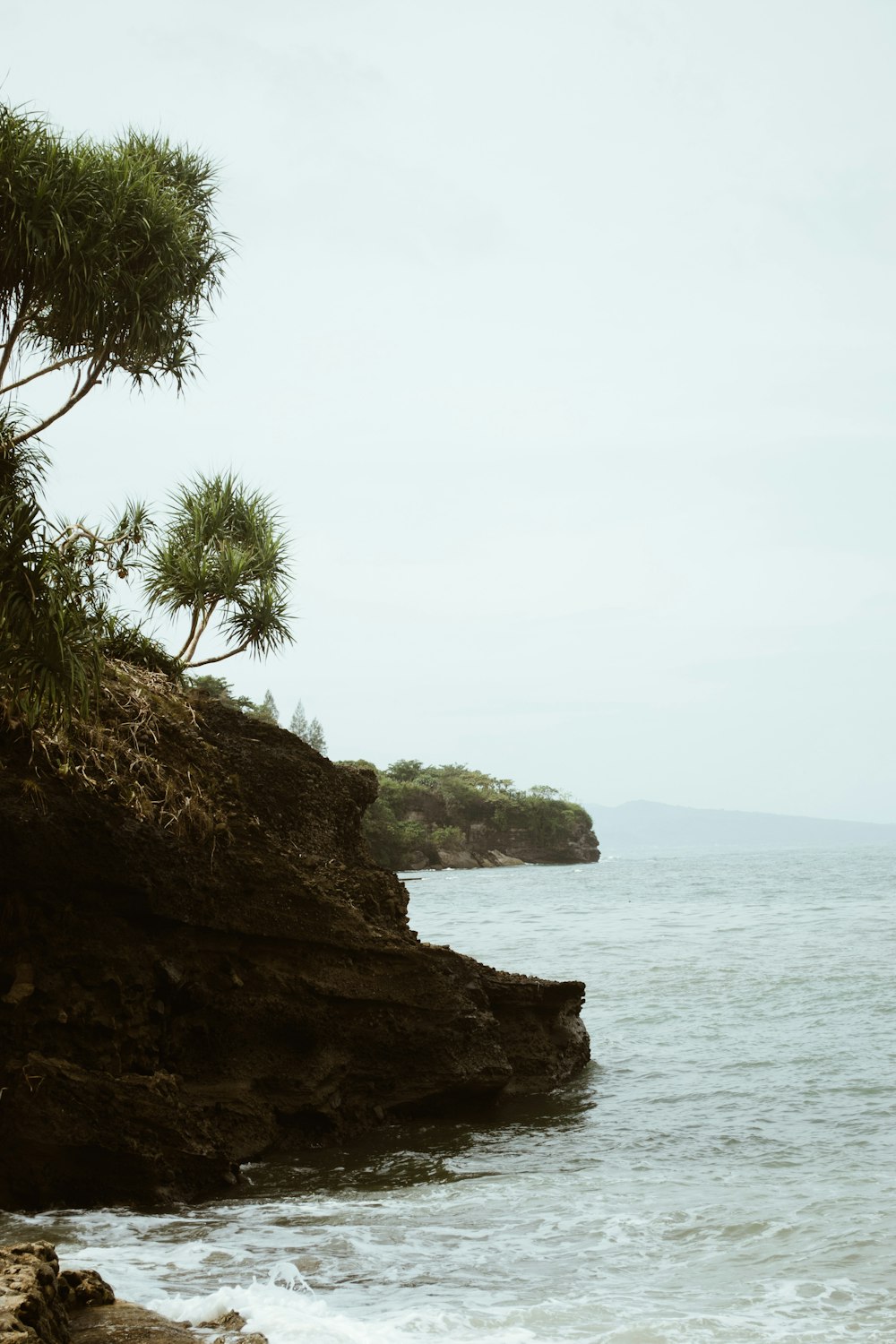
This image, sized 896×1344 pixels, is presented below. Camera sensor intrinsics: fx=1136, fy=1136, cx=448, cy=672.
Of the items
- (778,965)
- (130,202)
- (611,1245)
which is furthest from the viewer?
(778,965)

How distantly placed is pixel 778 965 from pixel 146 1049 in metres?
14.2

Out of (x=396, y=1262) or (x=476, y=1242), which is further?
(x=476, y=1242)

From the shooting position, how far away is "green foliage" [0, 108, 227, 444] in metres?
7.61

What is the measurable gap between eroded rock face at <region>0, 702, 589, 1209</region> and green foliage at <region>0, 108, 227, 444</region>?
297 centimetres

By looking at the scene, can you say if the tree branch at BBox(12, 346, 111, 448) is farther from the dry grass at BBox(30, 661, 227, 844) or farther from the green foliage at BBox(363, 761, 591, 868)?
the green foliage at BBox(363, 761, 591, 868)

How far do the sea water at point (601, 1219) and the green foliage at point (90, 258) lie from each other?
5.49m

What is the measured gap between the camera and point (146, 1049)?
24.9 ft

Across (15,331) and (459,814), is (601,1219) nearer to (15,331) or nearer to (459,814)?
(15,331)

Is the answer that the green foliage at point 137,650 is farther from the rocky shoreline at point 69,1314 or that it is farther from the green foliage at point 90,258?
the rocky shoreline at point 69,1314

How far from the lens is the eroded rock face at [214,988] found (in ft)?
22.6

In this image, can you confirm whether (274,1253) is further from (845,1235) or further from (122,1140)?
(845,1235)

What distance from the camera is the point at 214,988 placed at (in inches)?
315

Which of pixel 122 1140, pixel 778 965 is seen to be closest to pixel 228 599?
pixel 122 1140

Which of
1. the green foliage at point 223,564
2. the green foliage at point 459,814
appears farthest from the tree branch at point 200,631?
the green foliage at point 459,814
